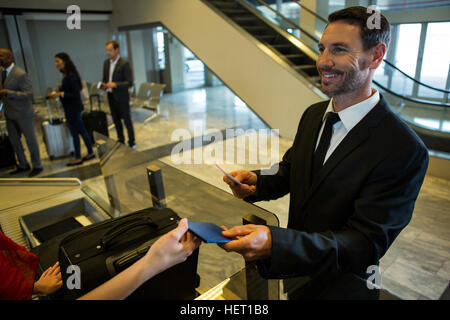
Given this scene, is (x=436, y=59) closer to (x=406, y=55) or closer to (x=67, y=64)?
(x=406, y=55)

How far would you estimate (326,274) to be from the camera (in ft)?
3.03

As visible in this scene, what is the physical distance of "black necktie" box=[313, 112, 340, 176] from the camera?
1.19 metres

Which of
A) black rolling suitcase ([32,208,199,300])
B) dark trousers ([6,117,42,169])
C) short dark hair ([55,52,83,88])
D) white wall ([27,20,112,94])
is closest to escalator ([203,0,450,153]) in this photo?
short dark hair ([55,52,83,88])

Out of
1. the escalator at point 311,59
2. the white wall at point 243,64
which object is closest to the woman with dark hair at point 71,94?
the white wall at point 243,64

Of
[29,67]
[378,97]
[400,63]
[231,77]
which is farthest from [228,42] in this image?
[29,67]

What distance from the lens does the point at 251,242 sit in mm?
822

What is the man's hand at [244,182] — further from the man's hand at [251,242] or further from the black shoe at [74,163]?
the black shoe at [74,163]

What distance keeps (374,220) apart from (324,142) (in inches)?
14.4

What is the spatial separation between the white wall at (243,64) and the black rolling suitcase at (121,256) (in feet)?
14.6

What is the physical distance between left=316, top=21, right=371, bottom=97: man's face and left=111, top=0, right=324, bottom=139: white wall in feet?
13.7

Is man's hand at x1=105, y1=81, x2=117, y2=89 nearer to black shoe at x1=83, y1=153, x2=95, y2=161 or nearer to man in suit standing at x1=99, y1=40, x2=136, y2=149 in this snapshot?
man in suit standing at x1=99, y1=40, x2=136, y2=149

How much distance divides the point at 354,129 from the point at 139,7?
8.58 meters

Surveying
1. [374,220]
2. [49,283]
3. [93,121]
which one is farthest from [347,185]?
[93,121]
